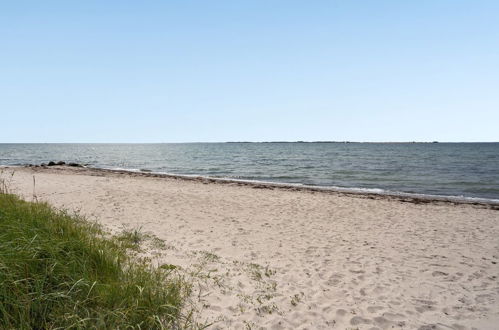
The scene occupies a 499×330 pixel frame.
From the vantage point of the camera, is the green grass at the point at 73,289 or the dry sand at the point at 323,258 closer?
the green grass at the point at 73,289

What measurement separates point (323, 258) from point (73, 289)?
551cm

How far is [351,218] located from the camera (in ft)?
40.6

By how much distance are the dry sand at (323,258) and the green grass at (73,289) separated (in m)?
0.91

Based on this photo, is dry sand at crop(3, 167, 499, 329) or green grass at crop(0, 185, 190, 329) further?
dry sand at crop(3, 167, 499, 329)

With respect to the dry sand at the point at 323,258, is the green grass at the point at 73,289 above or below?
above

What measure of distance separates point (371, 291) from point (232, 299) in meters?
2.66

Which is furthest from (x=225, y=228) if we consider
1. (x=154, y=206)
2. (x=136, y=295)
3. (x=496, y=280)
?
(x=496, y=280)

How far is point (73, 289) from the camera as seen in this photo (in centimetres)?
377

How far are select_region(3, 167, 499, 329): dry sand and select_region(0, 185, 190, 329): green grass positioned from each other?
0.91 meters

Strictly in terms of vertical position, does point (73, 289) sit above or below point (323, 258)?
above

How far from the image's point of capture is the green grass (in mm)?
3316

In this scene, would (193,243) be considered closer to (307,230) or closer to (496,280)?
(307,230)

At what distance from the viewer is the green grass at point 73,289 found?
10.9 feet

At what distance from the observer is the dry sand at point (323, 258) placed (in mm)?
5000
